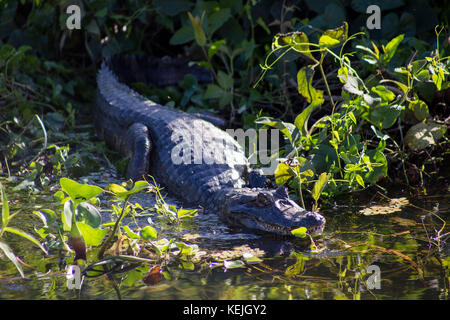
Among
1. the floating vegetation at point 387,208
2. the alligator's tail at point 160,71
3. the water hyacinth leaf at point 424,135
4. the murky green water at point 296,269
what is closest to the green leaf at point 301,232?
the murky green water at point 296,269

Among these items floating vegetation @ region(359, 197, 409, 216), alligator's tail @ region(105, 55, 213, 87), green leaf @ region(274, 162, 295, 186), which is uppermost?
alligator's tail @ region(105, 55, 213, 87)

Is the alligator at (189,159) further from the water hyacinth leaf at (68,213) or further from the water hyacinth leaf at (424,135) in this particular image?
the water hyacinth leaf at (68,213)

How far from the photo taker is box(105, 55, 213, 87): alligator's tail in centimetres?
610

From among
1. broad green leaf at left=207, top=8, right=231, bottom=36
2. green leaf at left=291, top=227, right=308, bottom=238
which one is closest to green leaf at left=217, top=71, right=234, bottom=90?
broad green leaf at left=207, top=8, right=231, bottom=36

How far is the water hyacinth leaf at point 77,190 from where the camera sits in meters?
2.59

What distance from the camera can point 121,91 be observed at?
5.50 m

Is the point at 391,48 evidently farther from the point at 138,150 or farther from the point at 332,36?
the point at 138,150

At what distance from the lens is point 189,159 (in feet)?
13.9

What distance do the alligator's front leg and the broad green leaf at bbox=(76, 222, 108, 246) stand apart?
1720mm

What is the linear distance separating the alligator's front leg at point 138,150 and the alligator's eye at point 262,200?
1.29 m

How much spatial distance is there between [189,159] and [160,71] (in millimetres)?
2299

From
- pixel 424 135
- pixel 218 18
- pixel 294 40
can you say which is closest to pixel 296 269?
pixel 294 40

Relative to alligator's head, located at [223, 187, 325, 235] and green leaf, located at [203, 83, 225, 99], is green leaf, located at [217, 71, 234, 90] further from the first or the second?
alligator's head, located at [223, 187, 325, 235]
